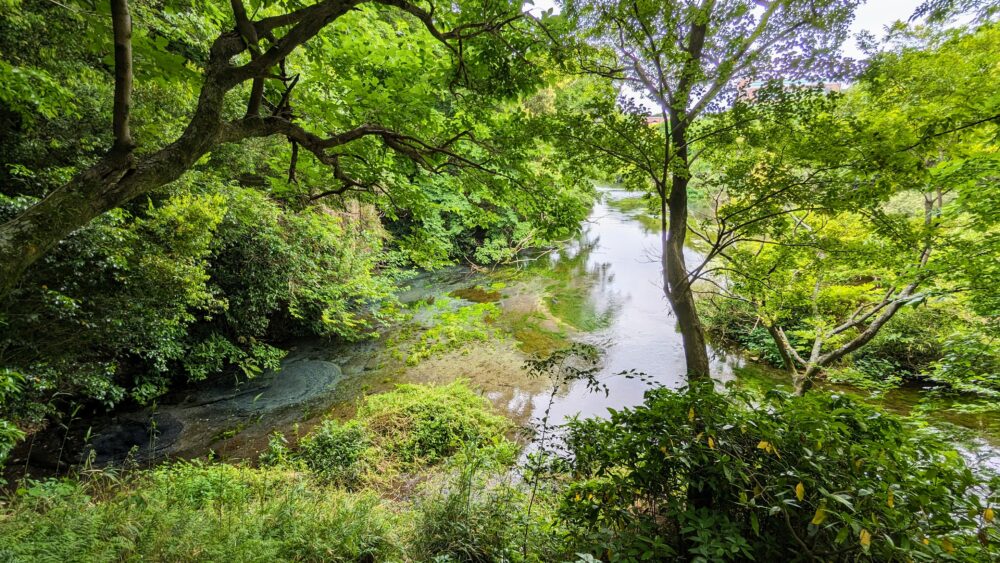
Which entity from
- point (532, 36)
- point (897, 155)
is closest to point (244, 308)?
point (532, 36)

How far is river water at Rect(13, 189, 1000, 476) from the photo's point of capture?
5602mm

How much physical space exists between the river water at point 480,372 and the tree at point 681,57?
235 centimetres

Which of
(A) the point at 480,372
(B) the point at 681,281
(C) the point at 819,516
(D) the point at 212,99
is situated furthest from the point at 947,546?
(A) the point at 480,372

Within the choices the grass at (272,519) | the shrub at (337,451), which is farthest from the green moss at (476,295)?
the grass at (272,519)

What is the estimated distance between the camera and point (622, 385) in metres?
8.17

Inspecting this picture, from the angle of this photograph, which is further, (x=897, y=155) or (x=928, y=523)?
(x=897, y=155)

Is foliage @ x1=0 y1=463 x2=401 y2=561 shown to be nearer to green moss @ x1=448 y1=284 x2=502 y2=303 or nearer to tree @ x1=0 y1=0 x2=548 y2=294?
tree @ x1=0 y1=0 x2=548 y2=294

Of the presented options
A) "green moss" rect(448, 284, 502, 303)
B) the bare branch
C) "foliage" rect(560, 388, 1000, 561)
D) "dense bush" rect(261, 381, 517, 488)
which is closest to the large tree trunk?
"foliage" rect(560, 388, 1000, 561)

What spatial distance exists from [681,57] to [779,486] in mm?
3207

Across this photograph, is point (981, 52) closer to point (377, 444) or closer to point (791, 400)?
point (791, 400)

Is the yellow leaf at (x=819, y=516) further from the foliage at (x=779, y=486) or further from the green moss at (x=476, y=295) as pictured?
the green moss at (x=476, y=295)

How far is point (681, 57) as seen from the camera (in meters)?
3.00

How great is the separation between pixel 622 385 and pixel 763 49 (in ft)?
22.0

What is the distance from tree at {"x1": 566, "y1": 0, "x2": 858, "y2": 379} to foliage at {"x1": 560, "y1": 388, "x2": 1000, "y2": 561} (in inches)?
48.3
